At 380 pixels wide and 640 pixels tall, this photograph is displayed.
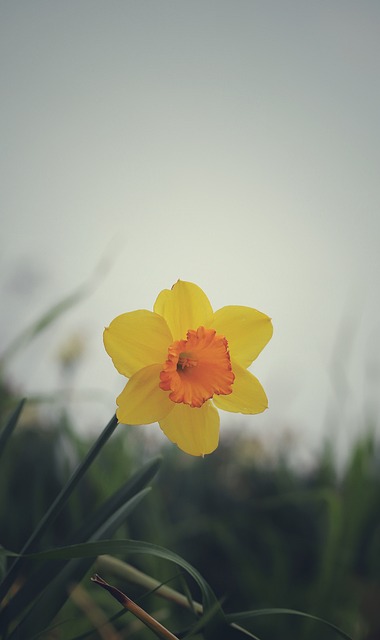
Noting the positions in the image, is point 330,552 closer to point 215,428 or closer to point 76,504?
point 76,504

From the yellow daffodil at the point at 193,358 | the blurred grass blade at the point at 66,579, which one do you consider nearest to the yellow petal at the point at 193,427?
the yellow daffodil at the point at 193,358

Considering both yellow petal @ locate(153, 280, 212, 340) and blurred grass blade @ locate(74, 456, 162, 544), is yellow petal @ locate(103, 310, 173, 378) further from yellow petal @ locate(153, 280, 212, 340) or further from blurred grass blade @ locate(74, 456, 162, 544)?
blurred grass blade @ locate(74, 456, 162, 544)

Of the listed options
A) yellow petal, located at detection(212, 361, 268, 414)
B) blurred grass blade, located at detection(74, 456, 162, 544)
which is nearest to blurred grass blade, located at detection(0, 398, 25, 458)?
blurred grass blade, located at detection(74, 456, 162, 544)

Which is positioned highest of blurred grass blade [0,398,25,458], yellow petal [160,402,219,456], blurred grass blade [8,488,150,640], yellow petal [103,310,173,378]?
yellow petal [103,310,173,378]

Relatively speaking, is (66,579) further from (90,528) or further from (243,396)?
(243,396)

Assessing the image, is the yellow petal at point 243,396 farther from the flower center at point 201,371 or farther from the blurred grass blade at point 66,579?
→ the blurred grass blade at point 66,579

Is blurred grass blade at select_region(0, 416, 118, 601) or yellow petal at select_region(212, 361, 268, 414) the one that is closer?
blurred grass blade at select_region(0, 416, 118, 601)

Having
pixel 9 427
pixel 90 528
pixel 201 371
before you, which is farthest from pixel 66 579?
pixel 201 371
